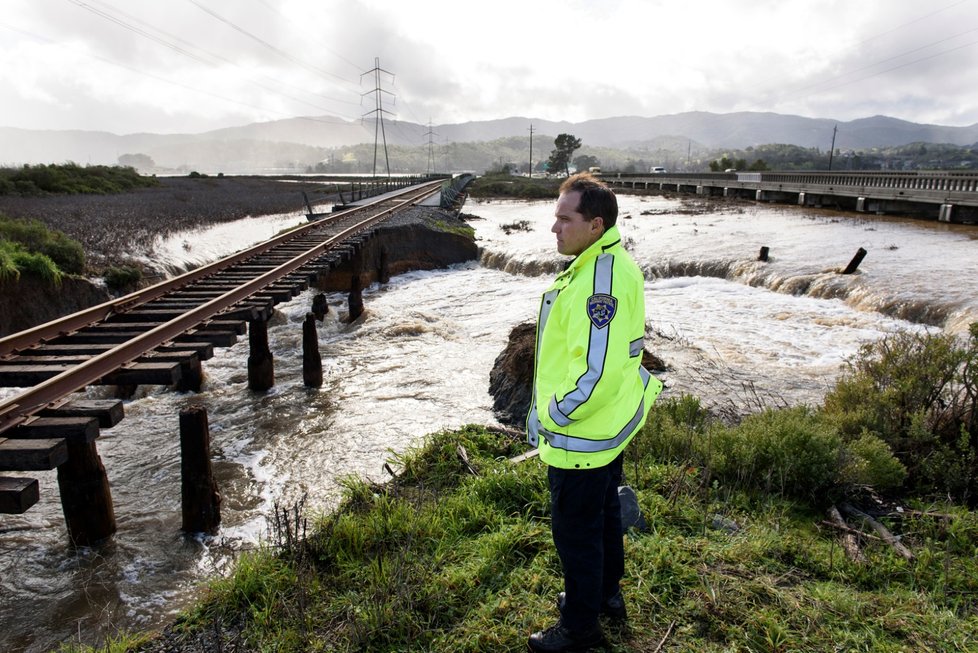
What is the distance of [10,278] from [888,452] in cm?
1505

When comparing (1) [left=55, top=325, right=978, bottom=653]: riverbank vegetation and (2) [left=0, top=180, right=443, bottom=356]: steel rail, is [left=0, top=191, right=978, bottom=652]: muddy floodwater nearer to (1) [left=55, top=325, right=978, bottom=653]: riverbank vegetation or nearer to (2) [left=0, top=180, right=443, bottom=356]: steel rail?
(1) [left=55, top=325, right=978, bottom=653]: riverbank vegetation

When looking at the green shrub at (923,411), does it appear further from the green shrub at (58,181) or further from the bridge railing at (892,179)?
the green shrub at (58,181)

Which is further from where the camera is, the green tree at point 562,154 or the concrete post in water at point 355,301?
the green tree at point 562,154

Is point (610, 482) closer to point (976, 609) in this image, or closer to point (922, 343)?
point (976, 609)

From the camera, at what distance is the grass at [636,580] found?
284cm

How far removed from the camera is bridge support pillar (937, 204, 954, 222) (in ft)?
77.3

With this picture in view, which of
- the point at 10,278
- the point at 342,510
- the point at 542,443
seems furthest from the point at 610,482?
the point at 10,278

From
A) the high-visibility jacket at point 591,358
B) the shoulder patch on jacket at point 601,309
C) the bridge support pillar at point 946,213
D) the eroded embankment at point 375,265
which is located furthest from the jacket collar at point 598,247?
the bridge support pillar at point 946,213

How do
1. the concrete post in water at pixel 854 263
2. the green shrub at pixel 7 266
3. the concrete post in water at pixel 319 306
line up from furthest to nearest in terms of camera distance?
the concrete post in water at pixel 854 263
the concrete post in water at pixel 319 306
the green shrub at pixel 7 266

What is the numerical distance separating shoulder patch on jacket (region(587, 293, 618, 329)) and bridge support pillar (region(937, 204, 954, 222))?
2850cm

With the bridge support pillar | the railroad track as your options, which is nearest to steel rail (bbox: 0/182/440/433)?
the railroad track

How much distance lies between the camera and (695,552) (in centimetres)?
348

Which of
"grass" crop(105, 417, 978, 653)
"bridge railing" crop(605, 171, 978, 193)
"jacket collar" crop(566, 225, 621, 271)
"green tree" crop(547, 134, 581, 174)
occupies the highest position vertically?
"green tree" crop(547, 134, 581, 174)

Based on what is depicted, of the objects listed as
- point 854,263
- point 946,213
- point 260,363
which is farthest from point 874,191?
point 260,363
